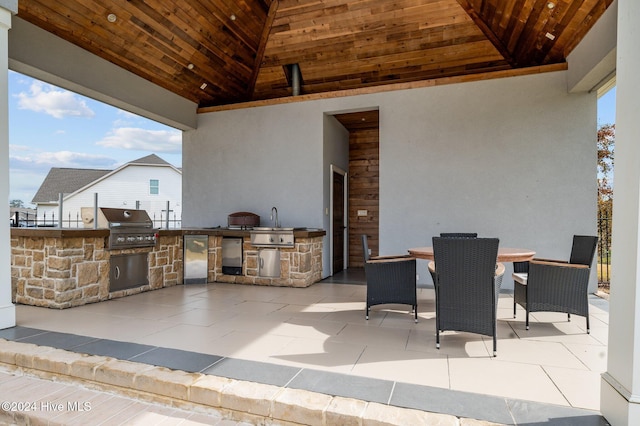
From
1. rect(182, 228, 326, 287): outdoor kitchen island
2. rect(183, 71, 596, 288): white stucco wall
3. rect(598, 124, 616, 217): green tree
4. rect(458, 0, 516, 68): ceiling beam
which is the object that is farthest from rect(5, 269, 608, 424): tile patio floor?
rect(458, 0, 516, 68): ceiling beam

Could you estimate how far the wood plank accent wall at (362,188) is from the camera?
7719 millimetres

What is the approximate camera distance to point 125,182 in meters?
14.9

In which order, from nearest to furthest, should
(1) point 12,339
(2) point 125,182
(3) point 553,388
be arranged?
(3) point 553,388
(1) point 12,339
(2) point 125,182

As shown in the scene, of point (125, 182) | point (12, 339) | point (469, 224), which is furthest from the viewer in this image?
point (125, 182)

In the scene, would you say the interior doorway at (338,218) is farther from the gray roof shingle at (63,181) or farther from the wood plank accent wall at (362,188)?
the gray roof shingle at (63,181)

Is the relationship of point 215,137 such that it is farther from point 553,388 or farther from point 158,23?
point 553,388

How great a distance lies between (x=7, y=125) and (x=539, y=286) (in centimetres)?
505

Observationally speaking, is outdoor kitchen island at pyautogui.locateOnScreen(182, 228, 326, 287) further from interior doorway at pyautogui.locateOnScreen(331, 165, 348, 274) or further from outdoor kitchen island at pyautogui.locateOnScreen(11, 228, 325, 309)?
interior doorway at pyautogui.locateOnScreen(331, 165, 348, 274)

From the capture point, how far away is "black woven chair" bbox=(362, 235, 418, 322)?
3504 mm

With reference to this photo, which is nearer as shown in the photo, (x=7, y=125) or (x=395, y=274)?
(x=7, y=125)

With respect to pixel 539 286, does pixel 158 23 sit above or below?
above

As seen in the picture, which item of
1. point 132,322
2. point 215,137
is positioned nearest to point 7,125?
point 132,322

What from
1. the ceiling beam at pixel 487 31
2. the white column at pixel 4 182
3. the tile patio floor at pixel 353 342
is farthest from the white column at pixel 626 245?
the white column at pixel 4 182

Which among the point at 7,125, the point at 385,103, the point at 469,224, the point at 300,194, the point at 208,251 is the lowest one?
the point at 208,251
